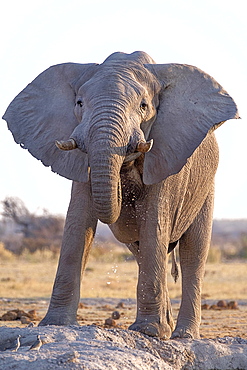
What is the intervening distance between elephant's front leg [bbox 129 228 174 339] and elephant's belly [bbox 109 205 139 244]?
14.2 inches

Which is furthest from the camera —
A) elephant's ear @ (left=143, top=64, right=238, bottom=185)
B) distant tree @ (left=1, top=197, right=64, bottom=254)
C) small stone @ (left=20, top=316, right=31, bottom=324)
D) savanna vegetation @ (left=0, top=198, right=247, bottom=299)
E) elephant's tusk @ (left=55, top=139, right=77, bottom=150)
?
distant tree @ (left=1, top=197, right=64, bottom=254)

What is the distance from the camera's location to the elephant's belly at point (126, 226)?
7902mm

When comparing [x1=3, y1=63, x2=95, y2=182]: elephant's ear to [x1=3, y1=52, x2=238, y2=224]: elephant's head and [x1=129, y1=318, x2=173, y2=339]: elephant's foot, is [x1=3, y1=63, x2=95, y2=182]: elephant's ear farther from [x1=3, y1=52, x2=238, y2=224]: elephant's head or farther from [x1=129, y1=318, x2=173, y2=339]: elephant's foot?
[x1=129, y1=318, x2=173, y2=339]: elephant's foot

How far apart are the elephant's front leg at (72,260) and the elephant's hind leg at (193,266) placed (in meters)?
1.57

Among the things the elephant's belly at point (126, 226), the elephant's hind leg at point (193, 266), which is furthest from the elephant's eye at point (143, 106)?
the elephant's hind leg at point (193, 266)

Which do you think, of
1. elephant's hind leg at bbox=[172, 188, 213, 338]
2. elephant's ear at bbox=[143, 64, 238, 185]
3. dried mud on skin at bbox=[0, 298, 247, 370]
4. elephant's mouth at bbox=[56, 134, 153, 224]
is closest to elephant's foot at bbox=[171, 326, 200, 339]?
elephant's hind leg at bbox=[172, 188, 213, 338]

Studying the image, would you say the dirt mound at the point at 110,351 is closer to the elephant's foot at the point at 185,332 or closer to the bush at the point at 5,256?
the elephant's foot at the point at 185,332

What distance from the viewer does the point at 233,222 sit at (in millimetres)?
115688

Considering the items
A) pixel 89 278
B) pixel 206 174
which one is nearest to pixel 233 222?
pixel 89 278

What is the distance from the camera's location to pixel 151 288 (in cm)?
752

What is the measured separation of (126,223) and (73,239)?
687 mm

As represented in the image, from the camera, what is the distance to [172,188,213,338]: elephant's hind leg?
28.9 ft

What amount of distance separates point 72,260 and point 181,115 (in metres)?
1.50

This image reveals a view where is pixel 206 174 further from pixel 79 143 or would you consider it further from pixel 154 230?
pixel 79 143
